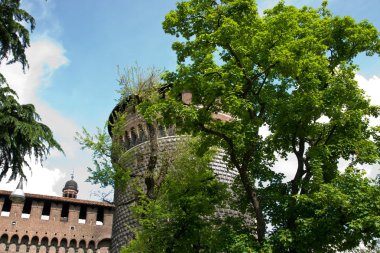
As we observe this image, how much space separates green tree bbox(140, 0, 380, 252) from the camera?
8.51m

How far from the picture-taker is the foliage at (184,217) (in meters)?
9.62

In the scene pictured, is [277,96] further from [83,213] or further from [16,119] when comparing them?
[83,213]

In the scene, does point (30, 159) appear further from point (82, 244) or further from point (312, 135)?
point (82, 244)

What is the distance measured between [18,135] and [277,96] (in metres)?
6.00

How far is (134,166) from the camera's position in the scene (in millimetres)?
21172

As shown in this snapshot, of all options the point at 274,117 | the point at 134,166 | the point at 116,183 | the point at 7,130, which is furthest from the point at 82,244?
the point at 274,117

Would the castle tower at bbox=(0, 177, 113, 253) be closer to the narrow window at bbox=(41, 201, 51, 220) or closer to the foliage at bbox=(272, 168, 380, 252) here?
the narrow window at bbox=(41, 201, 51, 220)

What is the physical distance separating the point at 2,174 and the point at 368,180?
822 cm

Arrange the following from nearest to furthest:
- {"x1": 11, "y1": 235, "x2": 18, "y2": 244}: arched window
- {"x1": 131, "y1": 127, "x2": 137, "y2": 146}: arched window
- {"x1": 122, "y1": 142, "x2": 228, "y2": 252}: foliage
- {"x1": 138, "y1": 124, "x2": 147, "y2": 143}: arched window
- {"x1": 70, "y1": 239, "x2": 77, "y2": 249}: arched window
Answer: {"x1": 122, "y1": 142, "x2": 228, "y2": 252}: foliage, {"x1": 138, "y1": 124, "x2": 147, "y2": 143}: arched window, {"x1": 131, "y1": 127, "x2": 137, "y2": 146}: arched window, {"x1": 11, "y1": 235, "x2": 18, "y2": 244}: arched window, {"x1": 70, "y1": 239, "x2": 77, "y2": 249}: arched window

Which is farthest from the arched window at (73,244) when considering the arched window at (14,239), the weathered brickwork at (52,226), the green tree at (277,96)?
the green tree at (277,96)

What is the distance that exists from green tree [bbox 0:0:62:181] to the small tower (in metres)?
29.7

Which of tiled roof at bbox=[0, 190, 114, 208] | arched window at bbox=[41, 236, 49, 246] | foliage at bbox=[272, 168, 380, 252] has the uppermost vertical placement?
tiled roof at bbox=[0, 190, 114, 208]

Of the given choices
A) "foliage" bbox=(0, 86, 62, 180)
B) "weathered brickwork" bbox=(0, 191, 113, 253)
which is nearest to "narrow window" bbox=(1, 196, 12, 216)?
"weathered brickwork" bbox=(0, 191, 113, 253)

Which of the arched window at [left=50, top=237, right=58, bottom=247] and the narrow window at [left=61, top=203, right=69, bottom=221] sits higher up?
the narrow window at [left=61, top=203, right=69, bottom=221]
